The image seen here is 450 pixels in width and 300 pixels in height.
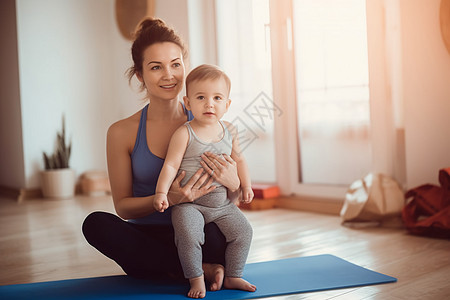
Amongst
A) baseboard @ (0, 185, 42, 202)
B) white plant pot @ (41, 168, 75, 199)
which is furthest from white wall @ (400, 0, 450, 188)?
baseboard @ (0, 185, 42, 202)

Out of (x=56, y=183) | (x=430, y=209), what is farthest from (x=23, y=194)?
(x=430, y=209)

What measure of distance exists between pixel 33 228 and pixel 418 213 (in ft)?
7.64

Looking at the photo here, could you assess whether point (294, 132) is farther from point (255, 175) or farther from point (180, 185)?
point (180, 185)

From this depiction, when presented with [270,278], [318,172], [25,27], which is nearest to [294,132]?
[318,172]

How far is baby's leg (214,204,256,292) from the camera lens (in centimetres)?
170

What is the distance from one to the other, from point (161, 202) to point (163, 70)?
514 mm

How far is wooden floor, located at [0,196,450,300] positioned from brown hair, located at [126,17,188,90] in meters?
0.89

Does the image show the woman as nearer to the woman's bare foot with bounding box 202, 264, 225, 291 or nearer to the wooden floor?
the woman's bare foot with bounding box 202, 264, 225, 291

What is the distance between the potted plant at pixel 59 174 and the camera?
4.45m

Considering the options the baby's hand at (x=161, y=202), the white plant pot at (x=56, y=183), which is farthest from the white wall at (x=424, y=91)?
the white plant pot at (x=56, y=183)

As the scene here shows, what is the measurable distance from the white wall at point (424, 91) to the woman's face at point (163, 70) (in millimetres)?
1451

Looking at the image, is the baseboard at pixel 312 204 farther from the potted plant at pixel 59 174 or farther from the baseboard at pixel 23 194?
the baseboard at pixel 23 194

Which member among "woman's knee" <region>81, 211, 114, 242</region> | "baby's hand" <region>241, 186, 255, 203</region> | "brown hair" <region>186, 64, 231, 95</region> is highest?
"brown hair" <region>186, 64, 231, 95</region>

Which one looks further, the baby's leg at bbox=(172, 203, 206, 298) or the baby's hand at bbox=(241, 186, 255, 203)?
the baby's hand at bbox=(241, 186, 255, 203)
